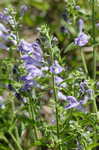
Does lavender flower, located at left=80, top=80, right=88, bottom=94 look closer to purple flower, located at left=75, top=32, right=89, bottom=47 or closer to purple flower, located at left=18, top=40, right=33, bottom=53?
purple flower, located at left=75, top=32, right=89, bottom=47

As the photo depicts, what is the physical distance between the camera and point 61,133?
9.27 ft

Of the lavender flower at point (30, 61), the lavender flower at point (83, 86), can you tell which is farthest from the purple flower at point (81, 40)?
the lavender flower at point (83, 86)

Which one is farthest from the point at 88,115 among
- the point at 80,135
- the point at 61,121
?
the point at 61,121

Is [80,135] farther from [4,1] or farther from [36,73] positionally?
[4,1]

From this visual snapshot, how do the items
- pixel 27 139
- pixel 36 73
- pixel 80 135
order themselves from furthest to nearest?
pixel 27 139 < pixel 36 73 < pixel 80 135

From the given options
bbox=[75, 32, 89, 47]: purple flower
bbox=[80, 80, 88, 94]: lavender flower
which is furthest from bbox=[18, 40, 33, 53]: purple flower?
bbox=[80, 80, 88, 94]: lavender flower

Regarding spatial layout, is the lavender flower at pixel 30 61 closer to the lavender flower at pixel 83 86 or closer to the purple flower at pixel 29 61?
the purple flower at pixel 29 61

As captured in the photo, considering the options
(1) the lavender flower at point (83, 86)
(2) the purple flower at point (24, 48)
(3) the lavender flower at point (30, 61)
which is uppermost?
(2) the purple flower at point (24, 48)

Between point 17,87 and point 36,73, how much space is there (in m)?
0.19

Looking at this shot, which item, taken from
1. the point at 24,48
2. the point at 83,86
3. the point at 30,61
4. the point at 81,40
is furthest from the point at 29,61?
the point at 83,86

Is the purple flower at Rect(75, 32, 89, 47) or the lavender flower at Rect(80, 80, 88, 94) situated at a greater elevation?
the purple flower at Rect(75, 32, 89, 47)

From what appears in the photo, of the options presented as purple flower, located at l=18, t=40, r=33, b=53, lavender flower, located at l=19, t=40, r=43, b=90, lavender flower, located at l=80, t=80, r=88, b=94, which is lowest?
lavender flower, located at l=80, t=80, r=88, b=94

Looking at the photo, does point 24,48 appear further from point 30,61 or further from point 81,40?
point 81,40

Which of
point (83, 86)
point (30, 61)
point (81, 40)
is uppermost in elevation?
point (81, 40)
